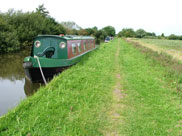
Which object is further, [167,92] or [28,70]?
[28,70]

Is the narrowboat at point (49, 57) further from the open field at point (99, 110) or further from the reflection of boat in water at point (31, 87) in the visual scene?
the open field at point (99, 110)

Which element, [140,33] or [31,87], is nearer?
[31,87]

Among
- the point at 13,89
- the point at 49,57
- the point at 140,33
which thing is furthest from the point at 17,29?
the point at 140,33

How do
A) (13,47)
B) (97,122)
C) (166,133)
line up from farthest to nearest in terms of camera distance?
(13,47)
(97,122)
(166,133)

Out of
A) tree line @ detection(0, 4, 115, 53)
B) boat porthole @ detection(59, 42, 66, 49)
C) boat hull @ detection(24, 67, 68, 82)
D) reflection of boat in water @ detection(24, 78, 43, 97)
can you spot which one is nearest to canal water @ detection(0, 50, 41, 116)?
reflection of boat in water @ detection(24, 78, 43, 97)

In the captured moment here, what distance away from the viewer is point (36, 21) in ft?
73.2

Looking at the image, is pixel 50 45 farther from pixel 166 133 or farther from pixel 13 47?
pixel 13 47

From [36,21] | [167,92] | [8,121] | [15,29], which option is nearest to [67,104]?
[8,121]

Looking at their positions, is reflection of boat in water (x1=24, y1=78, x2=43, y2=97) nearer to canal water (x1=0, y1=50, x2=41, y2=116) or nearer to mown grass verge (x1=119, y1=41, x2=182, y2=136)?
canal water (x1=0, y1=50, x2=41, y2=116)

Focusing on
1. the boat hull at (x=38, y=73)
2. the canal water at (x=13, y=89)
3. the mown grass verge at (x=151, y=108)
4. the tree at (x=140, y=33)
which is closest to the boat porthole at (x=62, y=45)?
the boat hull at (x=38, y=73)

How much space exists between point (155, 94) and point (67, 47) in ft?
14.2

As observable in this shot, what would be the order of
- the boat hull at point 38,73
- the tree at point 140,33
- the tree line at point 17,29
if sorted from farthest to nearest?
the tree at point 140,33, the tree line at point 17,29, the boat hull at point 38,73

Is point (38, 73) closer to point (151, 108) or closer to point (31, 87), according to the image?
point (31, 87)

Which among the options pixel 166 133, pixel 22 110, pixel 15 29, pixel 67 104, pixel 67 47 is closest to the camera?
pixel 166 133
